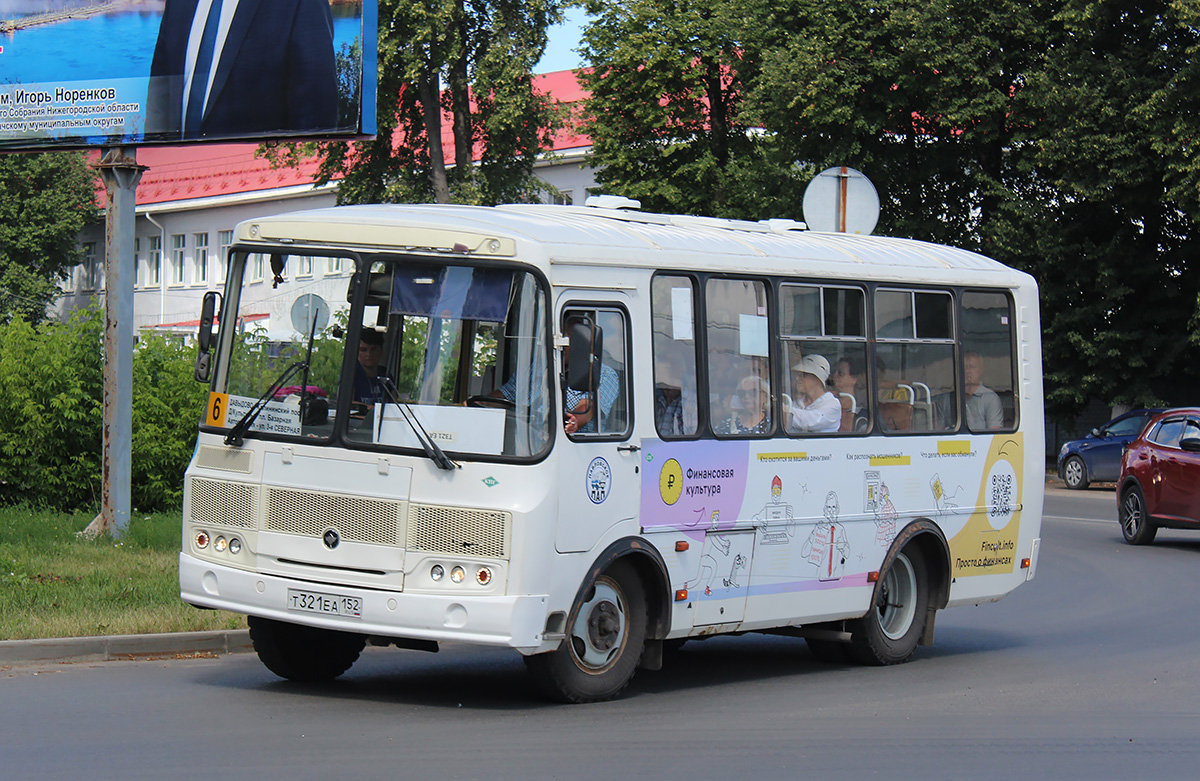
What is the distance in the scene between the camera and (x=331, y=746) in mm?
7762

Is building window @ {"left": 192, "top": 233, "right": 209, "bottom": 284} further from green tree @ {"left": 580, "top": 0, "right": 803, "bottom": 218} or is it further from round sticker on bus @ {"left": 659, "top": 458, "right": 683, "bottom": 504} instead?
round sticker on bus @ {"left": 659, "top": 458, "right": 683, "bottom": 504}

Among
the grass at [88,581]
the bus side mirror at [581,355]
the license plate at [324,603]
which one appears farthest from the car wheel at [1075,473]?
the license plate at [324,603]

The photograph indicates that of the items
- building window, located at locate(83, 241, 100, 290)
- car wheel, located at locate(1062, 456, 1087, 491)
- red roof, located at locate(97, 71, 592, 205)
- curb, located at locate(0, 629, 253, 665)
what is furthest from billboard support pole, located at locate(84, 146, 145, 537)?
building window, located at locate(83, 241, 100, 290)

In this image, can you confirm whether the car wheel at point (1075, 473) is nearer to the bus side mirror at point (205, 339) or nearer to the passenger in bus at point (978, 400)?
the passenger in bus at point (978, 400)

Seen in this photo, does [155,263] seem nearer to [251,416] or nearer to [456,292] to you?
[251,416]

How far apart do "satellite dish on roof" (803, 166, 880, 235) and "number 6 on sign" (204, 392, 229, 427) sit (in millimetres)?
9306

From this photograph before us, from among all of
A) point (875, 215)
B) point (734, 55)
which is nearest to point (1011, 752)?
point (875, 215)

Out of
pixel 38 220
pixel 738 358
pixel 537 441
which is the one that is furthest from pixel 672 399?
pixel 38 220

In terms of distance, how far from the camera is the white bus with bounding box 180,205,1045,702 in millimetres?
8734

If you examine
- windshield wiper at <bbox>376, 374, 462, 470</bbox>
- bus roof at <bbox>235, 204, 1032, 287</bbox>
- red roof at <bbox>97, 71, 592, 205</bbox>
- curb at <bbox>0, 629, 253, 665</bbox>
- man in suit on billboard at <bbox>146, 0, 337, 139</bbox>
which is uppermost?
red roof at <bbox>97, 71, 592, 205</bbox>

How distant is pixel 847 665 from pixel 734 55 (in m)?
35.6

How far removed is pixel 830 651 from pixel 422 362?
453 cm

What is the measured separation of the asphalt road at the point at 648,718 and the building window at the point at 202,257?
5369 centimetres

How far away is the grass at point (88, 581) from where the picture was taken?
11.1 meters
